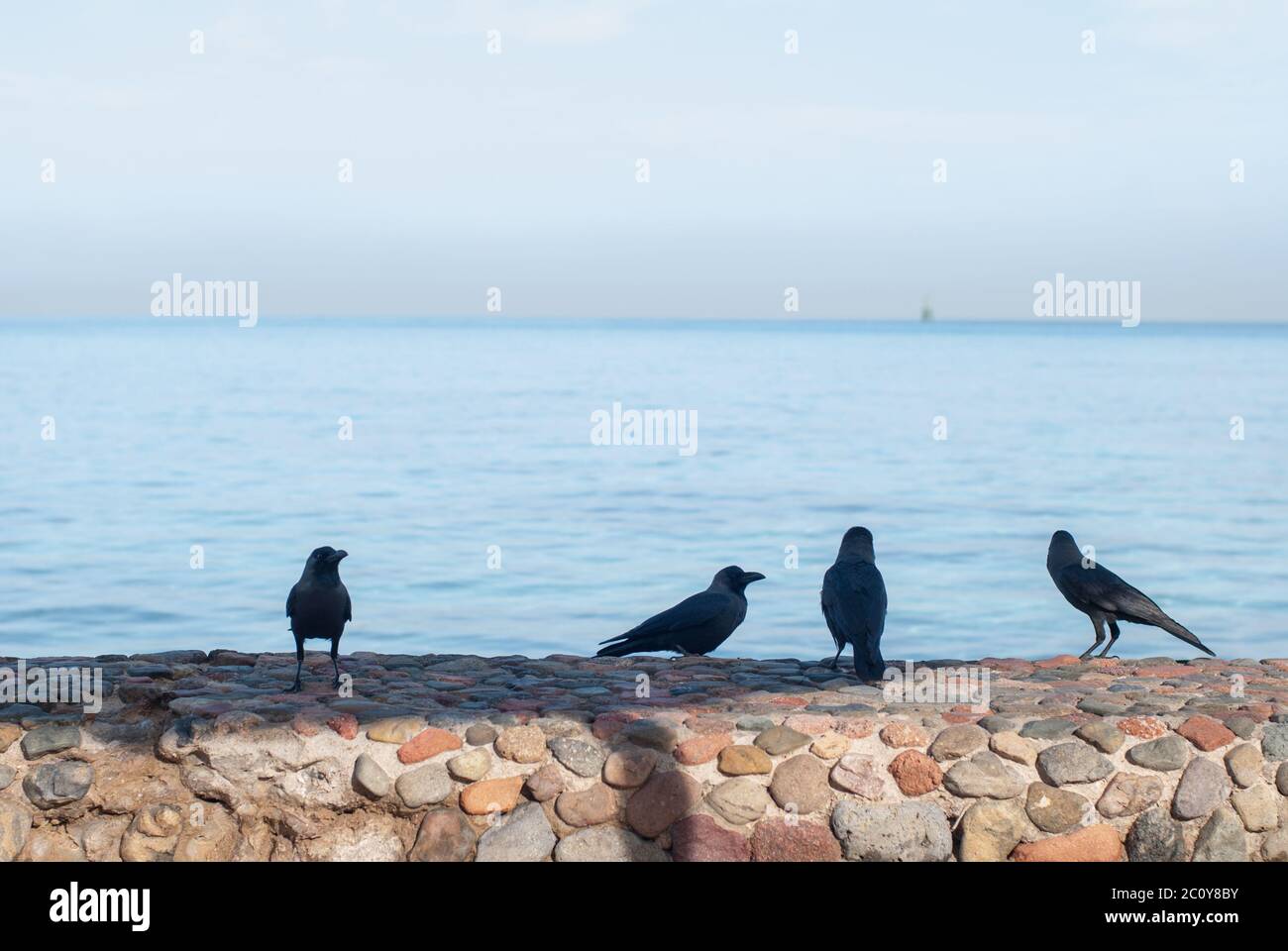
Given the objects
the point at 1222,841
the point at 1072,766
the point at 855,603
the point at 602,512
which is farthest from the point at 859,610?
the point at 602,512

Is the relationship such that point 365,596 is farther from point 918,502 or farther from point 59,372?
point 59,372

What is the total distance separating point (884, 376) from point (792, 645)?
155 feet

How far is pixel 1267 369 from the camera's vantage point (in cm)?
6612

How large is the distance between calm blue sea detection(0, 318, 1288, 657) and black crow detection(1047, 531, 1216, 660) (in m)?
5.03

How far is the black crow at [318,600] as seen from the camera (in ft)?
21.2

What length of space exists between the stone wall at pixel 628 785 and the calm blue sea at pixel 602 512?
7.11 meters

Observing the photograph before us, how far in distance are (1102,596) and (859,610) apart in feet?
5.39

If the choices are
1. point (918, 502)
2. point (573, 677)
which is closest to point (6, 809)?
point (573, 677)

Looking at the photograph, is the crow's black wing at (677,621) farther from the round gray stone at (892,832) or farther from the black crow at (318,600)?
the round gray stone at (892,832)

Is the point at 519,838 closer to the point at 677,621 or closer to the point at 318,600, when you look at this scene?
the point at 318,600

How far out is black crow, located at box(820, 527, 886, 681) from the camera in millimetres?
7043

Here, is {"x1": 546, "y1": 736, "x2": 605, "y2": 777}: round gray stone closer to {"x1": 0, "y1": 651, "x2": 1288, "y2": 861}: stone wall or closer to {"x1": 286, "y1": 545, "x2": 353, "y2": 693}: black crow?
{"x1": 0, "y1": 651, "x2": 1288, "y2": 861}: stone wall

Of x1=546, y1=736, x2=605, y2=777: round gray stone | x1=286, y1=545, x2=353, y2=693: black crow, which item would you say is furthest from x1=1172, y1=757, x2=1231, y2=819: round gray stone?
x1=286, y1=545, x2=353, y2=693: black crow

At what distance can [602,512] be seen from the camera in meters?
22.0
